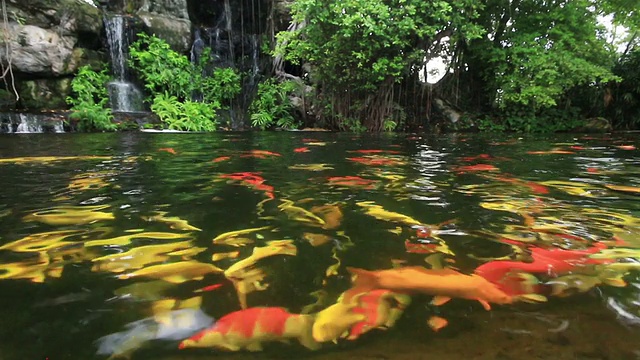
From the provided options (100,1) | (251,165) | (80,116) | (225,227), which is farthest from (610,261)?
(100,1)

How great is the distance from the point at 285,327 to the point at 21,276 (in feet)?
2.99

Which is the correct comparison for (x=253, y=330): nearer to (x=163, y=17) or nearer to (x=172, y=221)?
(x=172, y=221)

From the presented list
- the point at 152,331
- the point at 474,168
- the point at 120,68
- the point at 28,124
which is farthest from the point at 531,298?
the point at 120,68

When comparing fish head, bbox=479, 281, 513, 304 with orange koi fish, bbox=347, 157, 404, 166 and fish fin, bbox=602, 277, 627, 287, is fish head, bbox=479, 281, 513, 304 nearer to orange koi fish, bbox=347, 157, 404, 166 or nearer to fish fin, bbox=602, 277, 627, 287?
fish fin, bbox=602, 277, 627, 287

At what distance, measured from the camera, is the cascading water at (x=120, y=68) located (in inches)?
488

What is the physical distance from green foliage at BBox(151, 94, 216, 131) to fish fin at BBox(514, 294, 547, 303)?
11.3 metres

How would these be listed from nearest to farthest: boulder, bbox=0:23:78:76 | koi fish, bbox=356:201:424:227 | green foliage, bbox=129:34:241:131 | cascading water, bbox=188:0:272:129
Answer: koi fish, bbox=356:201:424:227 → boulder, bbox=0:23:78:76 → green foliage, bbox=129:34:241:131 → cascading water, bbox=188:0:272:129

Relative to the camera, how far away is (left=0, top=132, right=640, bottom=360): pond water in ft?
2.86

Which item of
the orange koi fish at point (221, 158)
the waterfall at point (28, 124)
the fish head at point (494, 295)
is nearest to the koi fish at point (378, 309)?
the fish head at point (494, 295)

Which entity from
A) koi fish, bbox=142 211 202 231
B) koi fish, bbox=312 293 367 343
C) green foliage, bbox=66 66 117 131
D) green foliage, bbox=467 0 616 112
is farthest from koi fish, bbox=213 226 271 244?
green foliage, bbox=467 0 616 112

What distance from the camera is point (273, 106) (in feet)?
45.0

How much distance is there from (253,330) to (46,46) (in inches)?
523

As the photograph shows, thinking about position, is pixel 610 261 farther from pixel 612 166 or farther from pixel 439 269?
pixel 612 166

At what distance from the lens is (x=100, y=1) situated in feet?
46.5
